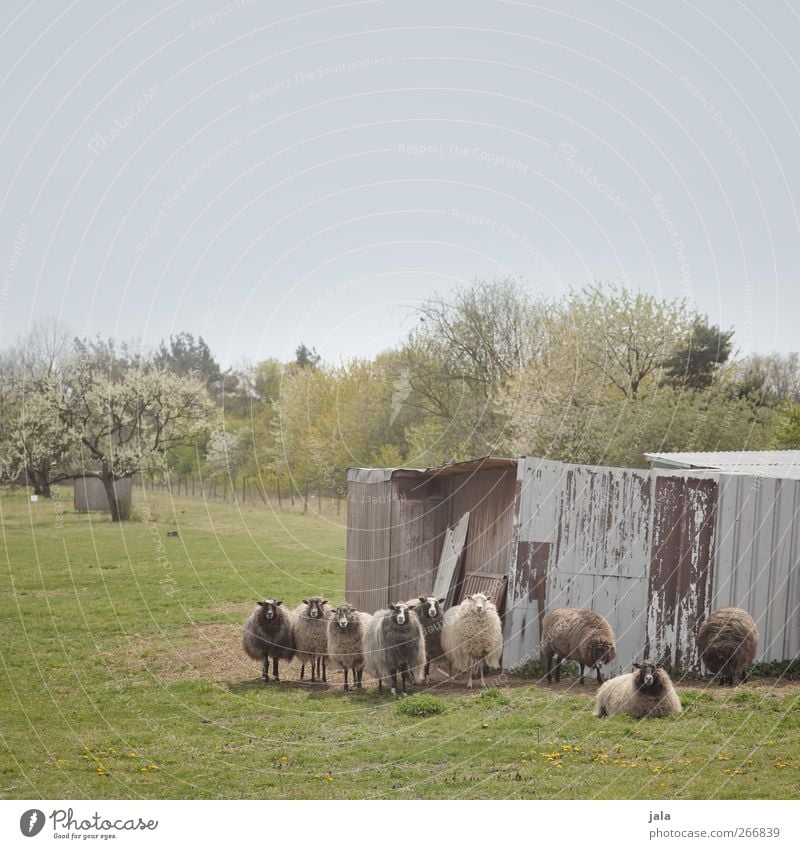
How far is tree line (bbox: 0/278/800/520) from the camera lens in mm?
34156

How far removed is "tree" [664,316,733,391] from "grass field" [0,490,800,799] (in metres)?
25.2

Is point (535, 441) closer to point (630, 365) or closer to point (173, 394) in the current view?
point (630, 365)

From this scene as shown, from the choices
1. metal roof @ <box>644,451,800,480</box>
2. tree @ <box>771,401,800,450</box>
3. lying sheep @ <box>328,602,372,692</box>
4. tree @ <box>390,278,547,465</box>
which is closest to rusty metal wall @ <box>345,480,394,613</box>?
lying sheep @ <box>328,602,372,692</box>

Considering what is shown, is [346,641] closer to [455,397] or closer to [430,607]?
[430,607]

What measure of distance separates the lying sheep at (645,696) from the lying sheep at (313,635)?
17.4 feet

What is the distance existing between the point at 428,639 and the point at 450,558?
10.9 ft

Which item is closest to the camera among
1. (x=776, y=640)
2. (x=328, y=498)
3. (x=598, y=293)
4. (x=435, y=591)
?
(x=776, y=640)

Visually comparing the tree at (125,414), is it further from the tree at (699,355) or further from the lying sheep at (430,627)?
the lying sheep at (430,627)

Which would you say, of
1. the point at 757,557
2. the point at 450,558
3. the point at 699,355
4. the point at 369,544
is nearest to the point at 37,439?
the point at 369,544

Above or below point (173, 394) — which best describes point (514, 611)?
below

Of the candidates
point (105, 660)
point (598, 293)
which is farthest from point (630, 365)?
point (105, 660)

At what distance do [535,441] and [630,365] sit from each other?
546 centimetres

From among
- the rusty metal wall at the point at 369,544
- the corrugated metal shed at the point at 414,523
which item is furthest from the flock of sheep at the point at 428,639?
the rusty metal wall at the point at 369,544

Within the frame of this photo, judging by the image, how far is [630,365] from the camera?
39.2m
